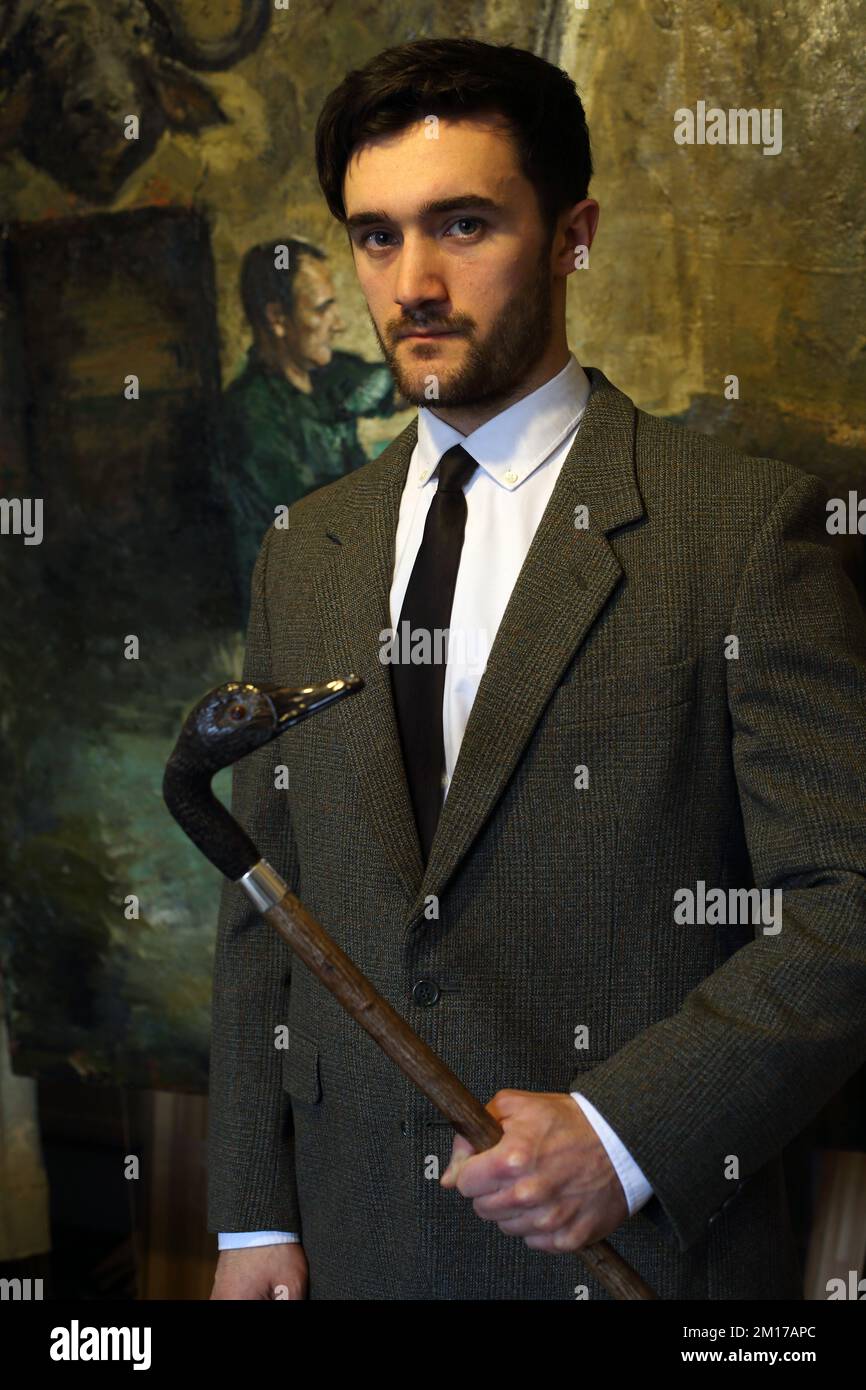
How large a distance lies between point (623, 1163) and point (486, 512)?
103 cm

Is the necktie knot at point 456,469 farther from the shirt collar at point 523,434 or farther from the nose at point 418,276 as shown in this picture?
the nose at point 418,276

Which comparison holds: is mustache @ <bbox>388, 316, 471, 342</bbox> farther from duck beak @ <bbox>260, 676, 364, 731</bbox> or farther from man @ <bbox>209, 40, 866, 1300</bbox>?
duck beak @ <bbox>260, 676, 364, 731</bbox>

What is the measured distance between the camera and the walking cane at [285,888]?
195 centimetres

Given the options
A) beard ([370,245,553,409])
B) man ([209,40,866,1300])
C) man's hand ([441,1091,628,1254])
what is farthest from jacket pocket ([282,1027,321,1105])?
beard ([370,245,553,409])

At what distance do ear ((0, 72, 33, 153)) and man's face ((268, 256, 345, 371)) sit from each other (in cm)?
79

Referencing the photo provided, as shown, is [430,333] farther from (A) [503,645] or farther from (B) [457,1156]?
(B) [457,1156]

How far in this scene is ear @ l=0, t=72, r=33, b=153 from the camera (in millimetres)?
3572

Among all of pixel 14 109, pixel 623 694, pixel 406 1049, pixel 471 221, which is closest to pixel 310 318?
pixel 14 109

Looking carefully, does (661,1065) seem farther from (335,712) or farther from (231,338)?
(231,338)

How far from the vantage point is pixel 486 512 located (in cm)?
242

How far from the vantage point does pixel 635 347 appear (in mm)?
3213
